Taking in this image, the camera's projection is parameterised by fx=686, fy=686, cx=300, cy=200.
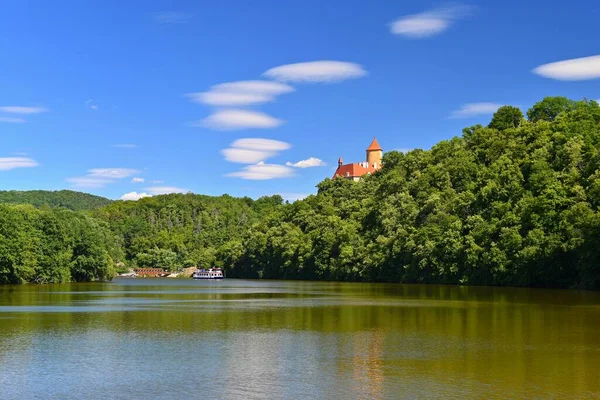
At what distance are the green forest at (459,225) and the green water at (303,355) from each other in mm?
38263

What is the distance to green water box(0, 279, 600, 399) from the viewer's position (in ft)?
66.8

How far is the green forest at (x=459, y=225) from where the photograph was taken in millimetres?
81875

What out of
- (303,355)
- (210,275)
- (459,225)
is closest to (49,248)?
(459,225)

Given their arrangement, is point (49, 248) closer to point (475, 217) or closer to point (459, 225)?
point (459, 225)

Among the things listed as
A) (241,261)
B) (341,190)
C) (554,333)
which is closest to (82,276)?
(241,261)

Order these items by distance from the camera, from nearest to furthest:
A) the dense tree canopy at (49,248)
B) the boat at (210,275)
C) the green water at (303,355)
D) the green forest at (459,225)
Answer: the green water at (303,355) < the green forest at (459,225) < the dense tree canopy at (49,248) < the boat at (210,275)

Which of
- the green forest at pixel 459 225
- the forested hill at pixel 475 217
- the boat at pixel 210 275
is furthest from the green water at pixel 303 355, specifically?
the boat at pixel 210 275

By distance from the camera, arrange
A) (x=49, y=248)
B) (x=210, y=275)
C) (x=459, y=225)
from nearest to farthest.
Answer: (x=459, y=225) < (x=49, y=248) < (x=210, y=275)

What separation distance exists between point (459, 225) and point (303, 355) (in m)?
75.0

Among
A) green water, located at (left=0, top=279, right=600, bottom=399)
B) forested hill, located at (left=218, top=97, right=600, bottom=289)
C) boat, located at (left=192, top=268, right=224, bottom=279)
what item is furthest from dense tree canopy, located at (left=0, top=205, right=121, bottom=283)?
green water, located at (left=0, top=279, right=600, bottom=399)

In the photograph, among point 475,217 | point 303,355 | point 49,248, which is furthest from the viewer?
point 49,248

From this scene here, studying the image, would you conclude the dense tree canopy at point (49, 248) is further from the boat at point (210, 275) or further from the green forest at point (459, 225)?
the boat at point (210, 275)

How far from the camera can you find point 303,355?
26719 millimetres

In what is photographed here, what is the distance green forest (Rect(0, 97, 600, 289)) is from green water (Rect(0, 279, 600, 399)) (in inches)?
1506
